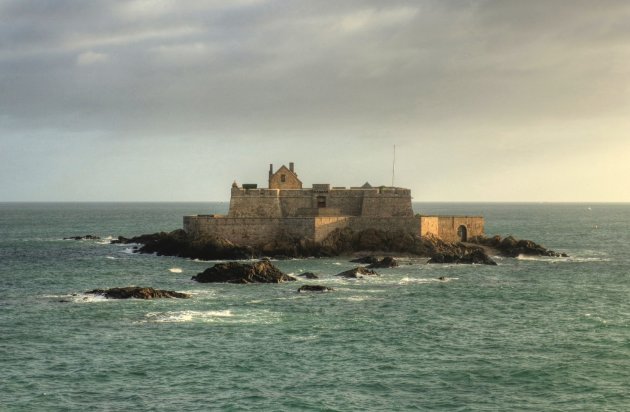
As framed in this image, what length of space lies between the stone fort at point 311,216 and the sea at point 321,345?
1542 centimetres

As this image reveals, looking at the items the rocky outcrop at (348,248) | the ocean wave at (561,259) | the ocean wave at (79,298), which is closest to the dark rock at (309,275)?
the rocky outcrop at (348,248)

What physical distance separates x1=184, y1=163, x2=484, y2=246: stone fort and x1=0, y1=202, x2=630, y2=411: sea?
15.4m

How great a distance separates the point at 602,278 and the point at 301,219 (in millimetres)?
26702

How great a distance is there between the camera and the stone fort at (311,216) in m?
72.4

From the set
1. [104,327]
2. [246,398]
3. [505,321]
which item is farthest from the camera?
[505,321]

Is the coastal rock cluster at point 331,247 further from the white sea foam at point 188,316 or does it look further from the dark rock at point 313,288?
the white sea foam at point 188,316

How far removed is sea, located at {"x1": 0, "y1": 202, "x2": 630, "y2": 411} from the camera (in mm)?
26891

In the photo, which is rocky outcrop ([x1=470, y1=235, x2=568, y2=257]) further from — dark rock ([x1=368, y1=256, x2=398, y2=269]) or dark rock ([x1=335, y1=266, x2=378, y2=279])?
dark rock ([x1=335, y1=266, x2=378, y2=279])

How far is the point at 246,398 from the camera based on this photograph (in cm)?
2684

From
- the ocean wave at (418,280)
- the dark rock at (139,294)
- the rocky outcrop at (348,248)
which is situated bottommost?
the dark rock at (139,294)

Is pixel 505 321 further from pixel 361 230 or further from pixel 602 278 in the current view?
pixel 361 230

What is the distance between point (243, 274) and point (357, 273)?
8.76 metres

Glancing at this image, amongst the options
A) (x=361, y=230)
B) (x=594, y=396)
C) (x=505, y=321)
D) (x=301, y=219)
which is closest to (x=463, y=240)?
(x=361, y=230)

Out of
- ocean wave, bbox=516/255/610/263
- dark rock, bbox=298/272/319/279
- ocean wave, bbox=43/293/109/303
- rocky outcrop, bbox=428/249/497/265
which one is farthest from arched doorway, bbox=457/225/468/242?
ocean wave, bbox=43/293/109/303
